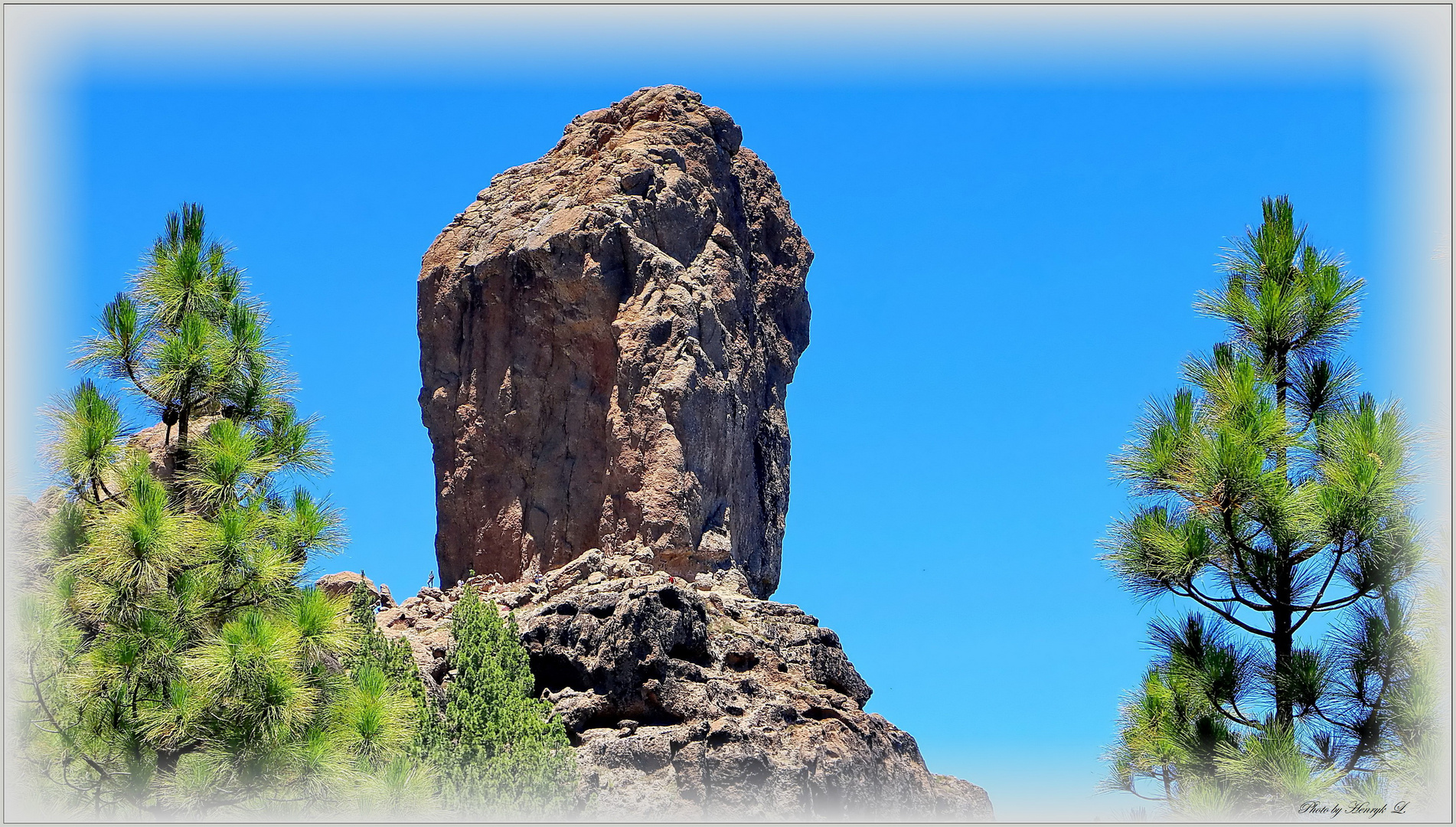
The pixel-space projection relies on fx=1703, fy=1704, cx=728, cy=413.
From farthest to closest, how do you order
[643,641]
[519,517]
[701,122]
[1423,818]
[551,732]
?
[701,122] → [519,517] → [643,641] → [551,732] → [1423,818]

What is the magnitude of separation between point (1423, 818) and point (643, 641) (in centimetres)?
2266

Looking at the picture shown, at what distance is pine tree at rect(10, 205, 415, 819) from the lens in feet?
59.4

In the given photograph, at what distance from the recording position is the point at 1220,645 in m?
17.2

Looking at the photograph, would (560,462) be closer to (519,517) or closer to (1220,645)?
(519,517)

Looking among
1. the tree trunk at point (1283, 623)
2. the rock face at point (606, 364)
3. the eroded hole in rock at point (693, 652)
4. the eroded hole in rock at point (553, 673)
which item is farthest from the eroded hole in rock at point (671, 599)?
the tree trunk at point (1283, 623)

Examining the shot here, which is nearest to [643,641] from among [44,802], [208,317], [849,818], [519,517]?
[849,818]

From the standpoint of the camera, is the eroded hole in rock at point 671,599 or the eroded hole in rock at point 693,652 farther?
the eroded hole in rock at point 671,599

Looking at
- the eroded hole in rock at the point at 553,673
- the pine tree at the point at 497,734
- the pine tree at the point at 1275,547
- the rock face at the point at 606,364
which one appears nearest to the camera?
the pine tree at the point at 1275,547

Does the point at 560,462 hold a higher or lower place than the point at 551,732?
higher

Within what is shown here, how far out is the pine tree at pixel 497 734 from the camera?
30000 mm

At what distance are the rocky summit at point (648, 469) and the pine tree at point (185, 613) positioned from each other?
14.4 m

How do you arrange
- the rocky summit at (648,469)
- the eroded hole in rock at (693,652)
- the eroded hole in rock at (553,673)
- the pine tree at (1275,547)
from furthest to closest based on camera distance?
the eroded hole in rock at (693,652) → the eroded hole in rock at (553,673) → the rocky summit at (648,469) → the pine tree at (1275,547)

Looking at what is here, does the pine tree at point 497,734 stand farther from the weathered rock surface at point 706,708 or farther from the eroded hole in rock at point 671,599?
the eroded hole in rock at point 671,599

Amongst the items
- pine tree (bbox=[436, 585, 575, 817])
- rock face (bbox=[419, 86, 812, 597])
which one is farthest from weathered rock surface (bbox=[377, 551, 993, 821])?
rock face (bbox=[419, 86, 812, 597])
